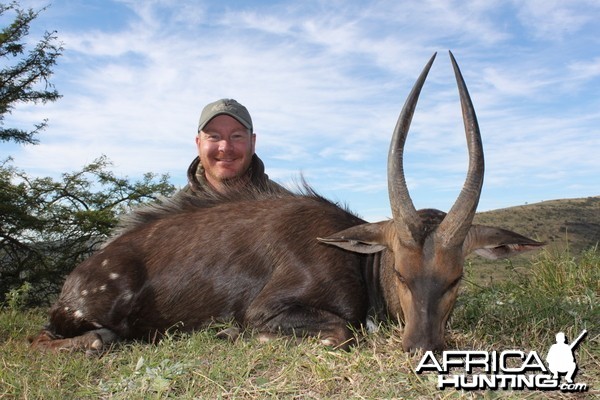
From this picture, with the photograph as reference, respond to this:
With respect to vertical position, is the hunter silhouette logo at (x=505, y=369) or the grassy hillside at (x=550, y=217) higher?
the grassy hillside at (x=550, y=217)

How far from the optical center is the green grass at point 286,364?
339cm

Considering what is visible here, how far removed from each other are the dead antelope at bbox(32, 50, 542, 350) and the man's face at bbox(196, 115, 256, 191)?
5.49 feet

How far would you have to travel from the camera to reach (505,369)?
352cm

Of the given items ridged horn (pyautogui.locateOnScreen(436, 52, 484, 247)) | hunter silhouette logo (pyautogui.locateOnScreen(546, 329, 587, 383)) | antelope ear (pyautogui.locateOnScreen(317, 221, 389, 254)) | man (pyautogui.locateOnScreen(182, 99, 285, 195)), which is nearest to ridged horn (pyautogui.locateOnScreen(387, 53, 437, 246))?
ridged horn (pyautogui.locateOnScreen(436, 52, 484, 247))

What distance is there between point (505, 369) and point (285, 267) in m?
1.81

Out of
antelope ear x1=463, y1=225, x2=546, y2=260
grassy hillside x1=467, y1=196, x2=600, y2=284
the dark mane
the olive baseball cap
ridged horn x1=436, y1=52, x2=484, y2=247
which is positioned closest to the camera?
ridged horn x1=436, y1=52, x2=484, y2=247

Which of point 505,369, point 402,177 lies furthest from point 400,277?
point 505,369

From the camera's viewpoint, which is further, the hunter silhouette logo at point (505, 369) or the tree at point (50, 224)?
the tree at point (50, 224)

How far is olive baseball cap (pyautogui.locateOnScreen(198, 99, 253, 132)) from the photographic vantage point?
7.30m

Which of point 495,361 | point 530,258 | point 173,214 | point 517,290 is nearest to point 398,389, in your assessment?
point 495,361

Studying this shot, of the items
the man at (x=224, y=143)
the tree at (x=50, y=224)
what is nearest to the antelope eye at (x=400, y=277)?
the man at (x=224, y=143)

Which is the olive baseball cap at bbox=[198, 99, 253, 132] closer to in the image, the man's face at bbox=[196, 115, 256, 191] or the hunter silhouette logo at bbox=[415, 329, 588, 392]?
the man's face at bbox=[196, 115, 256, 191]

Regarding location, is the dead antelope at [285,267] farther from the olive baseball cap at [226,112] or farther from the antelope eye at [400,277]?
the olive baseball cap at [226,112]

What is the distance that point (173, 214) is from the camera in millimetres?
5707
